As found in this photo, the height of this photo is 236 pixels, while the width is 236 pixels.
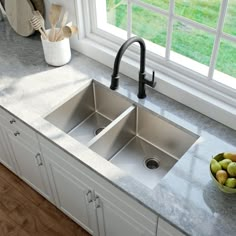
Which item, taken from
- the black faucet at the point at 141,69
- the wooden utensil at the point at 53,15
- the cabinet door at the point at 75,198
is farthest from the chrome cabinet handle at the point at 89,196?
the wooden utensil at the point at 53,15

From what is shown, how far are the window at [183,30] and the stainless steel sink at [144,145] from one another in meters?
0.31

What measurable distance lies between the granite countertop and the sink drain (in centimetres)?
27

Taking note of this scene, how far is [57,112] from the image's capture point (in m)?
1.92

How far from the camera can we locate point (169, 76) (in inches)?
75.6

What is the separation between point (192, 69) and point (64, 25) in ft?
2.53

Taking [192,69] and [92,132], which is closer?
[192,69]

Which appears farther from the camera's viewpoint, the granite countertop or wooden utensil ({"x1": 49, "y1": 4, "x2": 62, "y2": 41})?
wooden utensil ({"x1": 49, "y1": 4, "x2": 62, "y2": 41})

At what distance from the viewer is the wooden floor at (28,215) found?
2.29 metres

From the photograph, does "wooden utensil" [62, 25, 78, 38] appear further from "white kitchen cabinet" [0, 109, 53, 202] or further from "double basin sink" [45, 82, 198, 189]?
"white kitchen cabinet" [0, 109, 53, 202]

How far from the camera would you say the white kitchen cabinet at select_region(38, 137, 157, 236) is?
1.62 meters

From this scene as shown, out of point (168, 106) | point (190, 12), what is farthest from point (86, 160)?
point (190, 12)

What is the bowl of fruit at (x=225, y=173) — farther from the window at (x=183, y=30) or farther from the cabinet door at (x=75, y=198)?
the cabinet door at (x=75, y=198)

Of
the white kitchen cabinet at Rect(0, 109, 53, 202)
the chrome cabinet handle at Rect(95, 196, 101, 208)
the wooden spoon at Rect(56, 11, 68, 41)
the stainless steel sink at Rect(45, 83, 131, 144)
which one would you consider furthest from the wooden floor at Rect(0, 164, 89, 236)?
the wooden spoon at Rect(56, 11, 68, 41)

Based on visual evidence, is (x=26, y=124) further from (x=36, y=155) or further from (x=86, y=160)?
(x=86, y=160)
